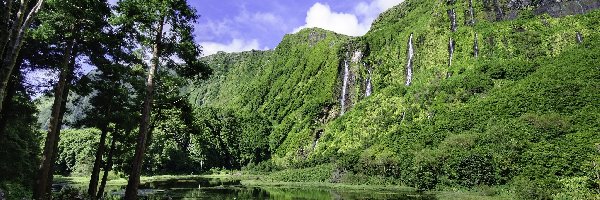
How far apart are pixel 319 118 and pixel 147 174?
254 ft

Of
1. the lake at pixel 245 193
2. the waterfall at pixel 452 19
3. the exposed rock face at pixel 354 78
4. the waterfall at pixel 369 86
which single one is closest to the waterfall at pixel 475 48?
the waterfall at pixel 452 19

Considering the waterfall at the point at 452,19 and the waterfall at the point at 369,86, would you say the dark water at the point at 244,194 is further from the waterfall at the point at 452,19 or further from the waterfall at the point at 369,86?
the waterfall at the point at 452,19

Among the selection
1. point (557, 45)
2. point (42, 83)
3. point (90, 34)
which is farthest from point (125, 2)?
point (557, 45)

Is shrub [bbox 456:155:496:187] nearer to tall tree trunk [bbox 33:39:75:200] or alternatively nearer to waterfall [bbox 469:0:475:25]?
tall tree trunk [bbox 33:39:75:200]

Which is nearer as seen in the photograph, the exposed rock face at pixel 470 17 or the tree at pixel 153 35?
the tree at pixel 153 35

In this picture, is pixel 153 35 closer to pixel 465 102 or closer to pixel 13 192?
pixel 13 192

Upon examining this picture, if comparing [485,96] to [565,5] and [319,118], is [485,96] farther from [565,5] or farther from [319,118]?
[319,118]

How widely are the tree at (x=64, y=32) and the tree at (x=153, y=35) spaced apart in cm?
167

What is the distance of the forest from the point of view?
20.8 metres

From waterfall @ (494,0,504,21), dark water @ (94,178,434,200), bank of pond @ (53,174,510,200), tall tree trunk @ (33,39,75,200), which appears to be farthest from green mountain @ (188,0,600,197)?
dark water @ (94,178,434,200)

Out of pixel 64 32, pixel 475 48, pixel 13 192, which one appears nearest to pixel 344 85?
pixel 475 48

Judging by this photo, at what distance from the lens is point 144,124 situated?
19.8 m

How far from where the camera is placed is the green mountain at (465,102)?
77438 mm

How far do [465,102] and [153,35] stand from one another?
4407 inches
